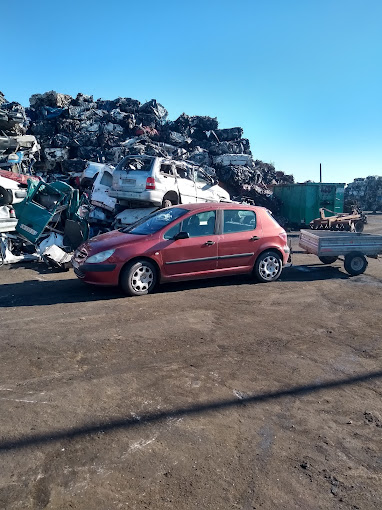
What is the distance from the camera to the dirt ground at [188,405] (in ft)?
8.56

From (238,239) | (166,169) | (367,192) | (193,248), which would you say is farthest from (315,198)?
(367,192)

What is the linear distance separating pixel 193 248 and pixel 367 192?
32.6 metres

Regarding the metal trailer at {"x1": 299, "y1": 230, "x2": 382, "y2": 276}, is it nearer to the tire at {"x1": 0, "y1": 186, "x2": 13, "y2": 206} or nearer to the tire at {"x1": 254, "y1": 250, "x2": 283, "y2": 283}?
the tire at {"x1": 254, "y1": 250, "x2": 283, "y2": 283}

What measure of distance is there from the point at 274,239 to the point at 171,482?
5909 mm

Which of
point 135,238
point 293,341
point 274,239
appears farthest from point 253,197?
point 293,341

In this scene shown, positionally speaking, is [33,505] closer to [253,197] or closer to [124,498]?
[124,498]

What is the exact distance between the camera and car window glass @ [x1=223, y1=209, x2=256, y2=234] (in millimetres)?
7625

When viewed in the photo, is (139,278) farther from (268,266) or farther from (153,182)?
(153,182)

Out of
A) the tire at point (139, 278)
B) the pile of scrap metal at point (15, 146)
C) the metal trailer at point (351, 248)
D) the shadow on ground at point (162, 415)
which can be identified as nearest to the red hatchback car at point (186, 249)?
the tire at point (139, 278)

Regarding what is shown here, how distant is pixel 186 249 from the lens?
23.2 feet

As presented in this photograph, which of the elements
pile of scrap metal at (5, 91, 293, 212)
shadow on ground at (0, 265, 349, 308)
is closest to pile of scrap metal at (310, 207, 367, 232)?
pile of scrap metal at (5, 91, 293, 212)

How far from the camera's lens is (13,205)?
9.91 m

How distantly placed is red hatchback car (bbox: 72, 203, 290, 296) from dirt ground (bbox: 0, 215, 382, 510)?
1.72ft

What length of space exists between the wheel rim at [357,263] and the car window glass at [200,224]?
3.67 meters
